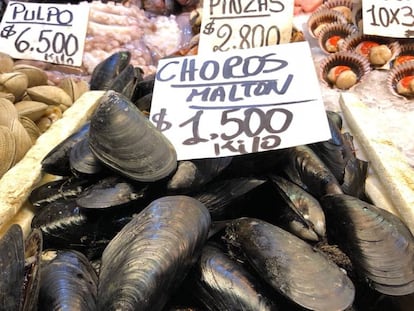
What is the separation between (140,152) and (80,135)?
0.95 feet

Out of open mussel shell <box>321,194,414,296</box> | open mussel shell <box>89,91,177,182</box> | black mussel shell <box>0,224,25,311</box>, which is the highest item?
open mussel shell <box>89,91,177,182</box>

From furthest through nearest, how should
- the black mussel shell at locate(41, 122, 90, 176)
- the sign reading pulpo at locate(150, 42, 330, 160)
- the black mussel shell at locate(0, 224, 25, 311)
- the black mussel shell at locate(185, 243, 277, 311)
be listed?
the black mussel shell at locate(41, 122, 90, 176)
the sign reading pulpo at locate(150, 42, 330, 160)
the black mussel shell at locate(185, 243, 277, 311)
the black mussel shell at locate(0, 224, 25, 311)

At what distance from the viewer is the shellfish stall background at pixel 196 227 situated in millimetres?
806

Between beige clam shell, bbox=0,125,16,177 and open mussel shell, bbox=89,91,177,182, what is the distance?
415 mm

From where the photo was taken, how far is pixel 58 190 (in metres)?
1.13

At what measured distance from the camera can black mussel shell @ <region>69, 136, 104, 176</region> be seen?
1070mm

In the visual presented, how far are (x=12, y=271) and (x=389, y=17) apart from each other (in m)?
1.83

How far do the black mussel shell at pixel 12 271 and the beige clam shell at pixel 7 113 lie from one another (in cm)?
73

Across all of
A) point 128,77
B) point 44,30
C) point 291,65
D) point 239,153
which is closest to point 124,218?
point 239,153

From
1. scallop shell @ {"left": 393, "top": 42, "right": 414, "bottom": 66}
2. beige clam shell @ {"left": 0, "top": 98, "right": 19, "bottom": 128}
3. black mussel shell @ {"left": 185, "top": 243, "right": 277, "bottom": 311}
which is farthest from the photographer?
scallop shell @ {"left": 393, "top": 42, "right": 414, "bottom": 66}

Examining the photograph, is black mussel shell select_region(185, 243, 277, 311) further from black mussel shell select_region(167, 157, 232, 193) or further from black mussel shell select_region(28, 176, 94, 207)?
black mussel shell select_region(28, 176, 94, 207)

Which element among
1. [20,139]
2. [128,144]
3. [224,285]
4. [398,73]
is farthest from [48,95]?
[398,73]

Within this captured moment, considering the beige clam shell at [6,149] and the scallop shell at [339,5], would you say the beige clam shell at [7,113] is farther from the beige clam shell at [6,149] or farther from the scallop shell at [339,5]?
the scallop shell at [339,5]

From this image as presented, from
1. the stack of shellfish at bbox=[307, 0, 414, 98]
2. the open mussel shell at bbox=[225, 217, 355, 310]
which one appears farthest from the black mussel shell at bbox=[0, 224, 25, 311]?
the stack of shellfish at bbox=[307, 0, 414, 98]
